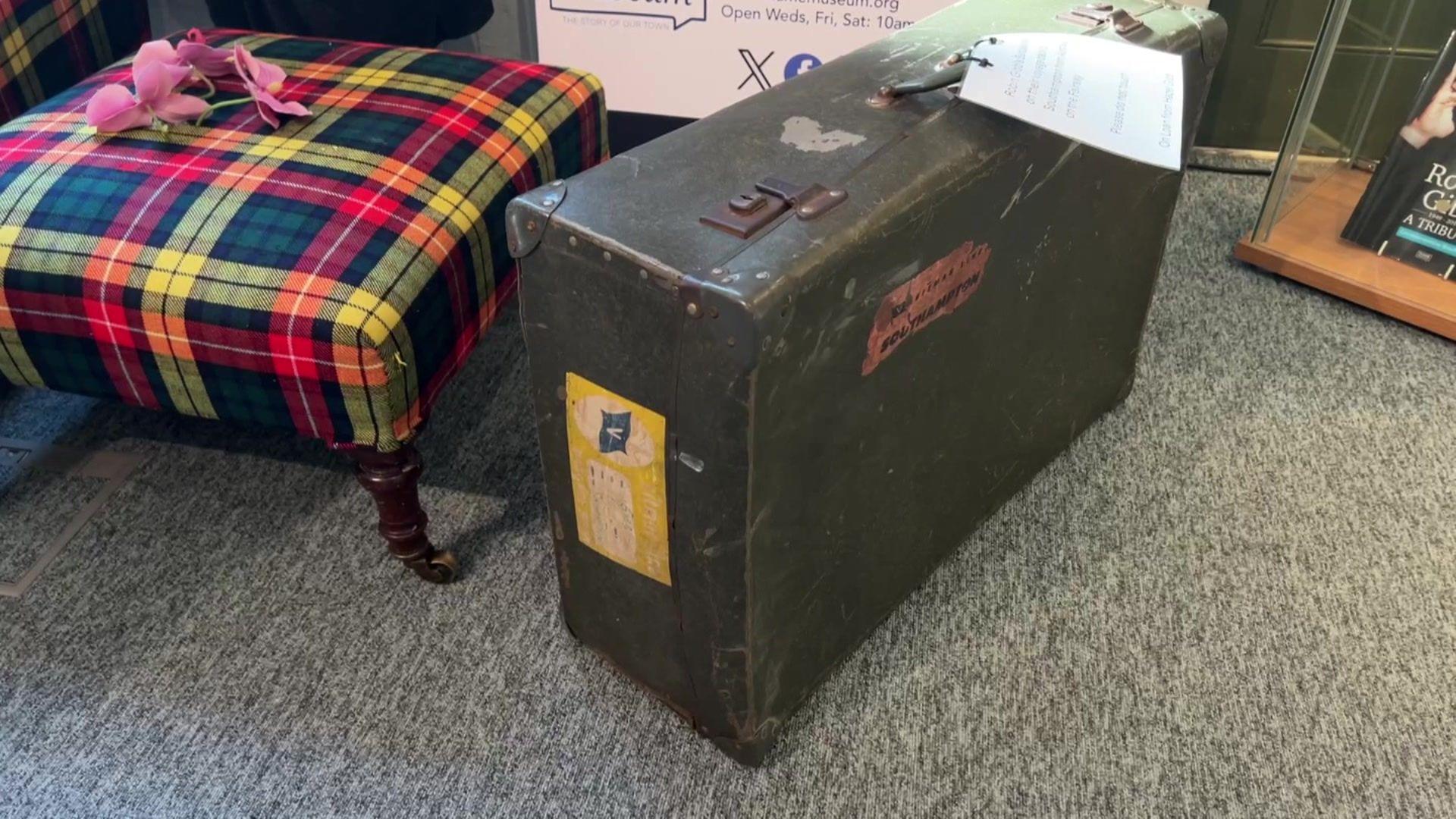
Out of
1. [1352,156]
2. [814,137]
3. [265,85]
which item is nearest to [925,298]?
[814,137]

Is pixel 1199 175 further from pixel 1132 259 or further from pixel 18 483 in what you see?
pixel 18 483

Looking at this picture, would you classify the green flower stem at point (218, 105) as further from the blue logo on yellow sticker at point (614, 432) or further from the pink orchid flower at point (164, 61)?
the blue logo on yellow sticker at point (614, 432)

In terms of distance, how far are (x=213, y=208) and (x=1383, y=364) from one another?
57.0 inches

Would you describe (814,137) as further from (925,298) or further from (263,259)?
(263,259)

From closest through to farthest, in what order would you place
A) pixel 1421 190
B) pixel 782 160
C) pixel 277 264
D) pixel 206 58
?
1. pixel 782 160
2. pixel 277 264
3. pixel 206 58
4. pixel 1421 190

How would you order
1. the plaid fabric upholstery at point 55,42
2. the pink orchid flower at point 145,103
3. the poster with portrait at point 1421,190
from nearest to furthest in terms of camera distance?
the pink orchid flower at point 145,103 < the plaid fabric upholstery at point 55,42 < the poster with portrait at point 1421,190

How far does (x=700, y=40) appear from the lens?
1736 millimetres

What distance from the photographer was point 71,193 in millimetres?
1049

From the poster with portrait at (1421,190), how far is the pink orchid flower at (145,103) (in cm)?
156

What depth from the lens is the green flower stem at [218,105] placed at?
1.16m

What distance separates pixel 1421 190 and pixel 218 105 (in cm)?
157

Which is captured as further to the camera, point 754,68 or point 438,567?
point 754,68

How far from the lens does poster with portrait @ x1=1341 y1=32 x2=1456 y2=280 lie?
4.92 ft

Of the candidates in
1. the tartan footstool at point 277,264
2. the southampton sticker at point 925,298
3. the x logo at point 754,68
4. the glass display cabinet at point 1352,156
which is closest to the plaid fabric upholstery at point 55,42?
the tartan footstool at point 277,264
